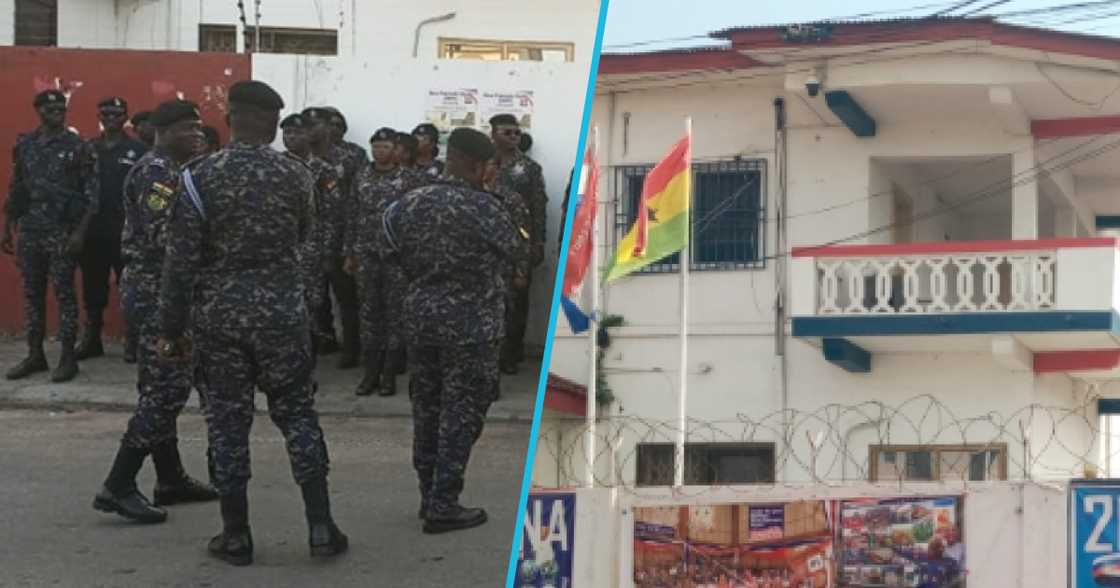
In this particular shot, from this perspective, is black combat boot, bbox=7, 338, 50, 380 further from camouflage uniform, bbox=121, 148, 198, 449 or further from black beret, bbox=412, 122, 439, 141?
camouflage uniform, bbox=121, 148, 198, 449

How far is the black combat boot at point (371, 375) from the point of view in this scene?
5848 millimetres

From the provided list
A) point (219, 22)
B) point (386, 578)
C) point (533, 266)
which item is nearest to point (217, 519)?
point (386, 578)

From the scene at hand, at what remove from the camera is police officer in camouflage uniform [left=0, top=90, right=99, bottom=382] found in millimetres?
5961

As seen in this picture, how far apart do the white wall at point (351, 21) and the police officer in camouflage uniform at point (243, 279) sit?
110 inches

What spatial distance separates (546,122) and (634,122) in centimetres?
489

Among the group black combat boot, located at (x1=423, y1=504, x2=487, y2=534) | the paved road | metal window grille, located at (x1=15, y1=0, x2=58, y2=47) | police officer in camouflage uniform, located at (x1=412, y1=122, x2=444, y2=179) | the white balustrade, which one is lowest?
the paved road

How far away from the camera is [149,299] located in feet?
12.5

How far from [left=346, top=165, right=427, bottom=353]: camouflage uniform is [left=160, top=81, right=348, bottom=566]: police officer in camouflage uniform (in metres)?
2.35

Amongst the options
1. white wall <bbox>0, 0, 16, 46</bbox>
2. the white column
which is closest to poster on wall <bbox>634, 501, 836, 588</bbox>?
the white column

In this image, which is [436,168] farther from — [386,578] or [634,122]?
[634,122]

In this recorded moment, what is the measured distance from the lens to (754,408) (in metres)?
1.07

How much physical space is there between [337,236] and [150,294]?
2.27 m

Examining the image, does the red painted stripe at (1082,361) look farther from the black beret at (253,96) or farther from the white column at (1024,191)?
the black beret at (253,96)

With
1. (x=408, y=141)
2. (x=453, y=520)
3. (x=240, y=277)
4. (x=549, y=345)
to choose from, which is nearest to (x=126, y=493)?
(x=453, y=520)
